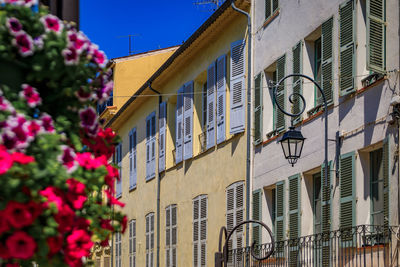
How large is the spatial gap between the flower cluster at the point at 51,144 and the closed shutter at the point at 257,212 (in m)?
12.9

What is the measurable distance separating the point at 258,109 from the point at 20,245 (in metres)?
14.2

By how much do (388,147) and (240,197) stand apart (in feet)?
23.7

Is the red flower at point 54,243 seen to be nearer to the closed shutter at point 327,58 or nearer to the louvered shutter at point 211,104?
the closed shutter at point 327,58

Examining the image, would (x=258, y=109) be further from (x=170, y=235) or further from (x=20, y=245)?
(x=20, y=245)

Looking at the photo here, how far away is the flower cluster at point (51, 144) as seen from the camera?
3.25 m

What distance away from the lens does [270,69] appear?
17.0 m

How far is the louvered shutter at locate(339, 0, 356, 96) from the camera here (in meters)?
12.5

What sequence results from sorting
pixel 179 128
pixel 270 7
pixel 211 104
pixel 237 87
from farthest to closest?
1. pixel 179 128
2. pixel 211 104
3. pixel 237 87
4. pixel 270 7

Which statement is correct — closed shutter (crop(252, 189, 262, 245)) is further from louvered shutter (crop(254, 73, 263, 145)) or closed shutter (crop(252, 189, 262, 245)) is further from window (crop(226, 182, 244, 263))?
louvered shutter (crop(254, 73, 263, 145))

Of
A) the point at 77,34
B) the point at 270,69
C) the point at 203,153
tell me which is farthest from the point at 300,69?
the point at 77,34

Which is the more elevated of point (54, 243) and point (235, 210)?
point (235, 210)

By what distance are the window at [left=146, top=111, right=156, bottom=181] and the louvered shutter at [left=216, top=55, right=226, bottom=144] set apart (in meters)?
6.88

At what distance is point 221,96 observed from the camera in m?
19.8

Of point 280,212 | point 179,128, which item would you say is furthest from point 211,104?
point 280,212
